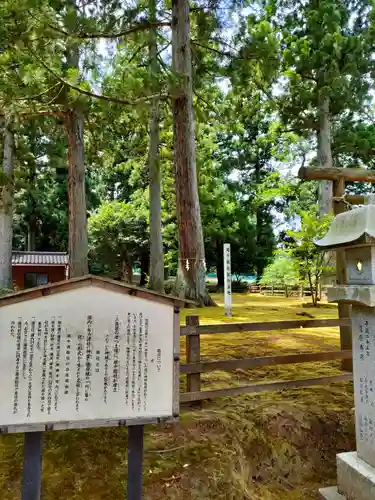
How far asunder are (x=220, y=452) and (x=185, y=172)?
741cm

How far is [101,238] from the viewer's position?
18.7 m

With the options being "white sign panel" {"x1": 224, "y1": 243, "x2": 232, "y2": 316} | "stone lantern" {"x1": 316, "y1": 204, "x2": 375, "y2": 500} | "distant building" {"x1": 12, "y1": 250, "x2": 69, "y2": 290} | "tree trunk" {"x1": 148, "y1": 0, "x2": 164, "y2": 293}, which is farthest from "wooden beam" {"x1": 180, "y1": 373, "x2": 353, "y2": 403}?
"distant building" {"x1": 12, "y1": 250, "x2": 69, "y2": 290}

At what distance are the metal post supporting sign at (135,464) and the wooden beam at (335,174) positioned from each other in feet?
9.36

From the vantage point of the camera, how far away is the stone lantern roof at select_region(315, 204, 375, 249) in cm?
243

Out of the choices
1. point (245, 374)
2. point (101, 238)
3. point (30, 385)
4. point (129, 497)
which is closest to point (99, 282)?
point (30, 385)

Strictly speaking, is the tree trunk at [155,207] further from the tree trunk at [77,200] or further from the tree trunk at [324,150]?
the tree trunk at [324,150]

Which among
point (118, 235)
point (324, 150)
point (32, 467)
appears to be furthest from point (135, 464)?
point (118, 235)

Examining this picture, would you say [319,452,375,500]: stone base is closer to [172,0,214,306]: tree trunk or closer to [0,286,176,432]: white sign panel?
[0,286,176,432]: white sign panel

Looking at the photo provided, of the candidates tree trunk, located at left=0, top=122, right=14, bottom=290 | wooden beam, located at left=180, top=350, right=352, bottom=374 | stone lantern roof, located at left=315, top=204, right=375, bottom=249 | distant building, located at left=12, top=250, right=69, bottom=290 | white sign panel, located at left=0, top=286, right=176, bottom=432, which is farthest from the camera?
distant building, located at left=12, top=250, right=69, bottom=290

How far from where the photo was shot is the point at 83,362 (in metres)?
2.04

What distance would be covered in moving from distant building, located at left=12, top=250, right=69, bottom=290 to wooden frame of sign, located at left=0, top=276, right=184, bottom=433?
17.3 m

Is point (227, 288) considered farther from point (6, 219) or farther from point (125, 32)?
point (6, 219)

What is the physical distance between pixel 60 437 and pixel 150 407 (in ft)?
4.41

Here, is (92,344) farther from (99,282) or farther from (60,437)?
(60,437)
